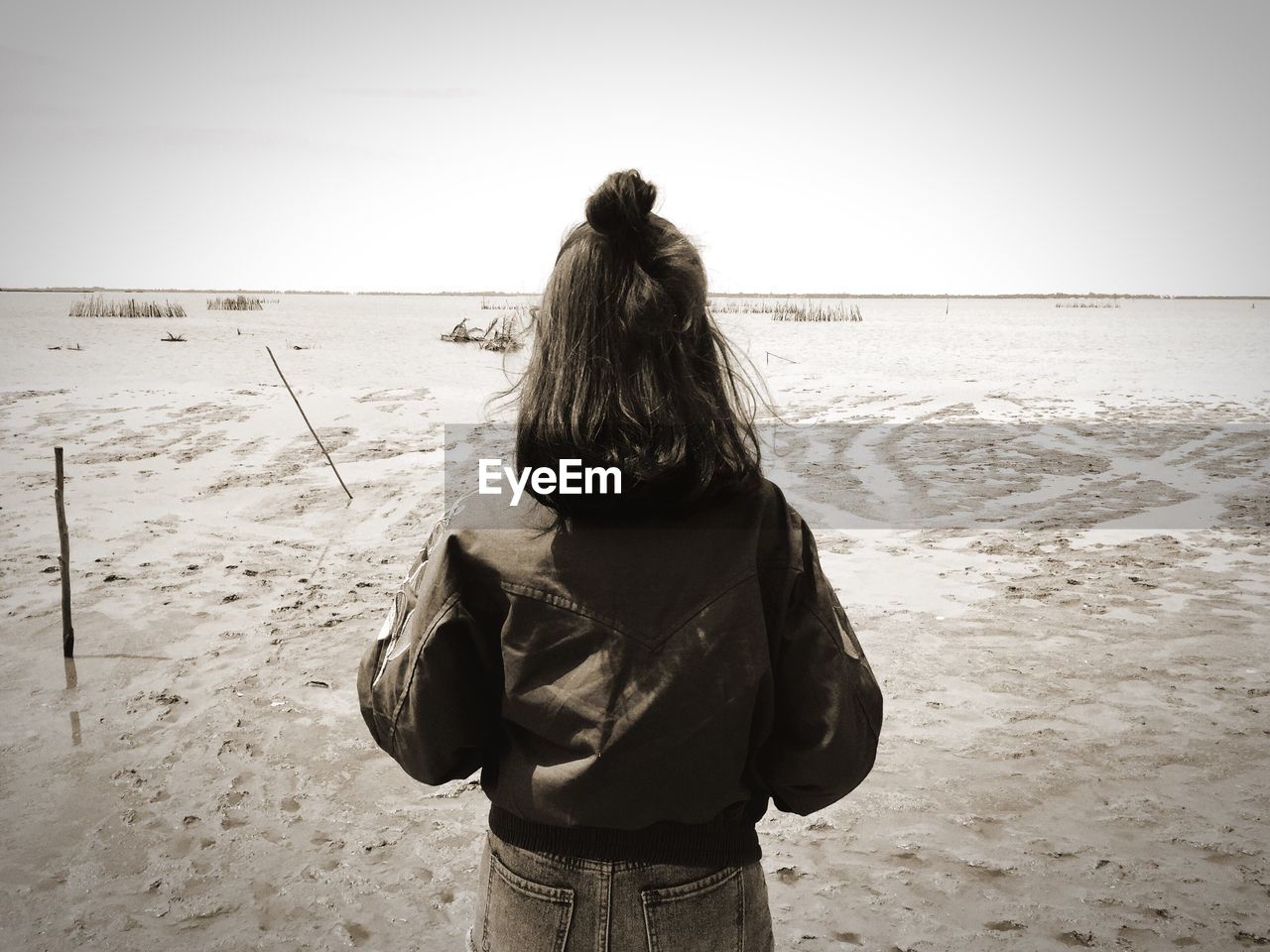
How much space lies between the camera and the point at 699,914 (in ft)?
3.93

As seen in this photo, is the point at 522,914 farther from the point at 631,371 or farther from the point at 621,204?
the point at 621,204

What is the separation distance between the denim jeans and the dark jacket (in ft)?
0.08

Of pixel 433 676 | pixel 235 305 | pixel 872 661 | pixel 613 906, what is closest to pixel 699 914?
pixel 613 906

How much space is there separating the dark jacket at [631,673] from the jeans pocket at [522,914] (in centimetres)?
6

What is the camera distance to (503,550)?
45.7 inches

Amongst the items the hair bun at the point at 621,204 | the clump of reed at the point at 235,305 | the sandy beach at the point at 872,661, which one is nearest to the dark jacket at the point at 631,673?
the hair bun at the point at 621,204

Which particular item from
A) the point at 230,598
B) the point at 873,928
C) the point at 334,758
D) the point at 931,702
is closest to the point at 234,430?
the point at 230,598

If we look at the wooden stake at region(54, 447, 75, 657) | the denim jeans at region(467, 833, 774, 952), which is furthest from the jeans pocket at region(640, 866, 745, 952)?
the wooden stake at region(54, 447, 75, 657)

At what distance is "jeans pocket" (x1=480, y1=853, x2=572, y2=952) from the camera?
3.89 ft

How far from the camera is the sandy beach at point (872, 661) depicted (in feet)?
8.97

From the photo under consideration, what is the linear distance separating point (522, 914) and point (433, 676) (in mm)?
382
